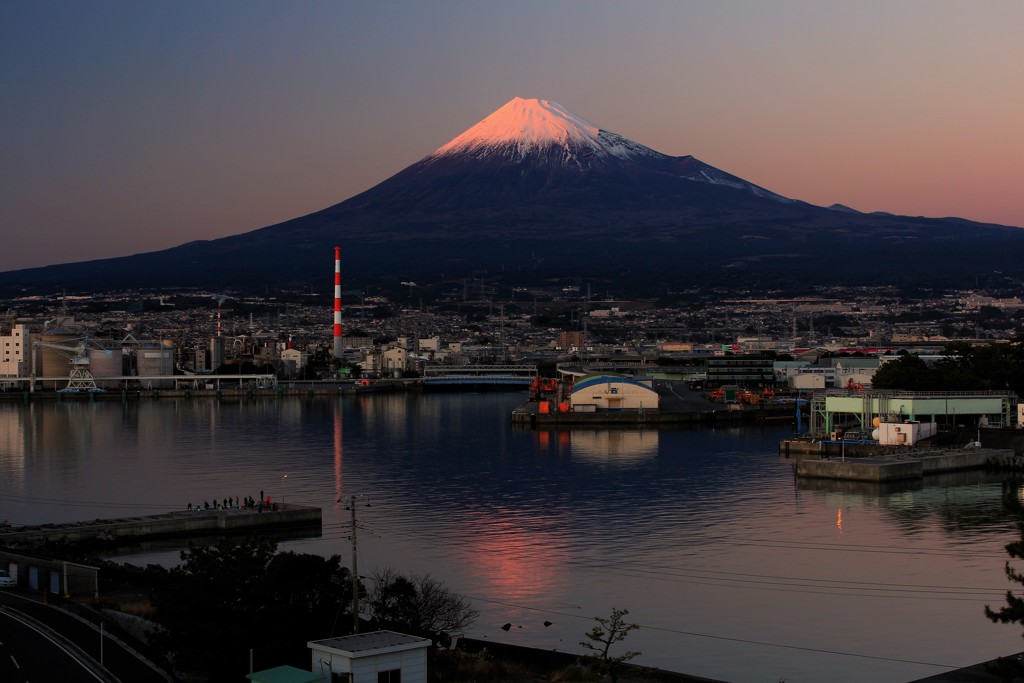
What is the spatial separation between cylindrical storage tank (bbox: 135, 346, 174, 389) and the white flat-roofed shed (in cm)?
3613

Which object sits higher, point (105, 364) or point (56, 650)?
point (56, 650)

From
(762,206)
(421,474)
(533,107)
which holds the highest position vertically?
(533,107)

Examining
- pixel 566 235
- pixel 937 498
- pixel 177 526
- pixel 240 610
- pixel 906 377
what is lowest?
pixel 937 498

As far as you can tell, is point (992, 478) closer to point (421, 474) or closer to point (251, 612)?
point (421, 474)

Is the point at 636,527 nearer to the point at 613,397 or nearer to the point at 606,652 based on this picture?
the point at 606,652

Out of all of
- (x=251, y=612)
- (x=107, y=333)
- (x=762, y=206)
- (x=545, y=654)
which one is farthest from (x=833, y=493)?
(x=762, y=206)

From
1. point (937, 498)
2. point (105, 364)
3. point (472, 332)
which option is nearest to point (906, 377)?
point (937, 498)

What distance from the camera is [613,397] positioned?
27109 millimetres

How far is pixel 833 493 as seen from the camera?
15.7 meters

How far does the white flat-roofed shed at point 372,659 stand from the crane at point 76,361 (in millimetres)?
34588

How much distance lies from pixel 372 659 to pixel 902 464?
38.2 feet

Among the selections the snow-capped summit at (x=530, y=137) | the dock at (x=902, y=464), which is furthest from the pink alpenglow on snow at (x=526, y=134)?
the dock at (x=902, y=464)

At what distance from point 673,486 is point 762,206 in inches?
3486

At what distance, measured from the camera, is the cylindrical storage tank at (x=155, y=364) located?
138 feet
